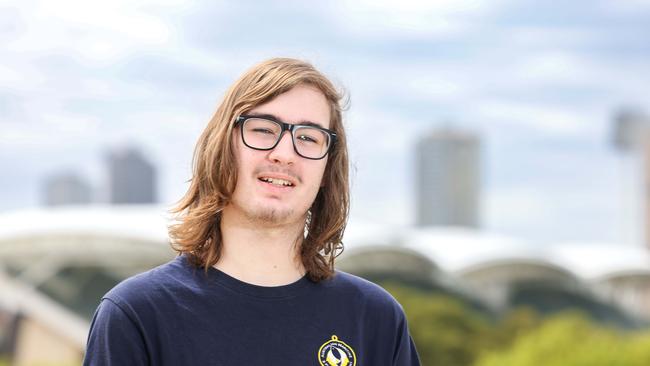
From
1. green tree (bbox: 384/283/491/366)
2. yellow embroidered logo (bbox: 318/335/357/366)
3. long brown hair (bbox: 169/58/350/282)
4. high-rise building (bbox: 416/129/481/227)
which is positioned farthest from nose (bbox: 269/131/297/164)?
high-rise building (bbox: 416/129/481/227)

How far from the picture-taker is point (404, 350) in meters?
3.02

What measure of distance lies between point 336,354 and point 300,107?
2.54 feet

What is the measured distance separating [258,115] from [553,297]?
38.8 meters

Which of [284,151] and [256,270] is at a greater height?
[284,151]

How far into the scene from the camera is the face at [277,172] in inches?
109

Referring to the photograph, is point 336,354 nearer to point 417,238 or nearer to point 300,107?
point 300,107

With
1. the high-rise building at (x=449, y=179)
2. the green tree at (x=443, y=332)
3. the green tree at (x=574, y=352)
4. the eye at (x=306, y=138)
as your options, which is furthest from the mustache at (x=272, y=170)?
the high-rise building at (x=449, y=179)

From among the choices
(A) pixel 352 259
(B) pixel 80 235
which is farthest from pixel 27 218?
(A) pixel 352 259

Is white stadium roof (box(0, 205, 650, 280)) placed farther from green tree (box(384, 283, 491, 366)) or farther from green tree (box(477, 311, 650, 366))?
green tree (box(477, 311, 650, 366))

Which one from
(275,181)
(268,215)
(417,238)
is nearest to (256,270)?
(268,215)

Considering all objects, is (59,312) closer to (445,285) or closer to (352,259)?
(352,259)

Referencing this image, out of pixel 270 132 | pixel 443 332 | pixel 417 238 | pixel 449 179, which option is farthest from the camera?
pixel 449 179

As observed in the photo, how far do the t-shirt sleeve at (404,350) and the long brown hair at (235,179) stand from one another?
33 cm

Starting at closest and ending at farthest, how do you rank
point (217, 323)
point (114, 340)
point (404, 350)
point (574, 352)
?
point (114, 340)
point (217, 323)
point (404, 350)
point (574, 352)
